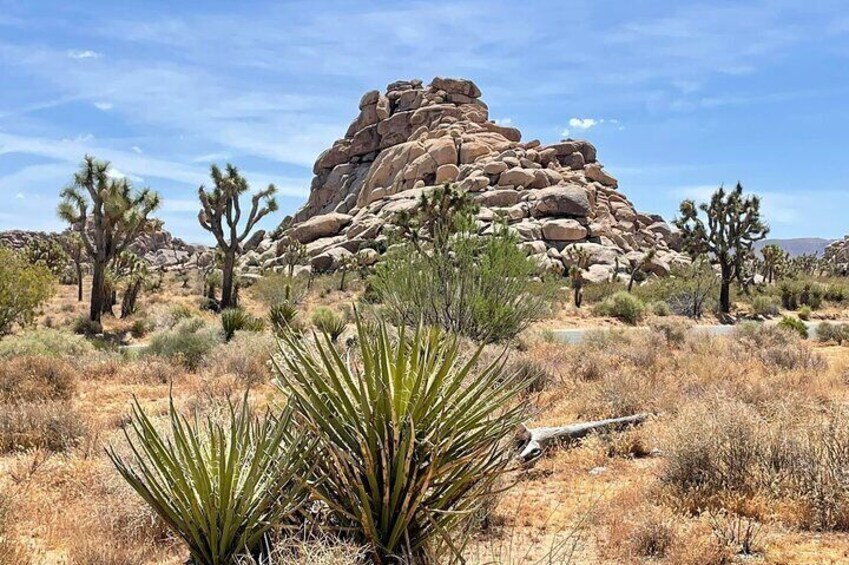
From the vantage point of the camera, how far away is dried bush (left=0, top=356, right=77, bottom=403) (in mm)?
9977

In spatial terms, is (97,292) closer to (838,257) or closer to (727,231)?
(727,231)

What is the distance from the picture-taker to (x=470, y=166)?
72312 mm

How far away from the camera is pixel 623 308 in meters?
34.2

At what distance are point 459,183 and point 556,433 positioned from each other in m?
62.4

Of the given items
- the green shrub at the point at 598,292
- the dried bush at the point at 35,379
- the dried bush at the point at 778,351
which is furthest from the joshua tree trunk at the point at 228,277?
the dried bush at the point at 778,351

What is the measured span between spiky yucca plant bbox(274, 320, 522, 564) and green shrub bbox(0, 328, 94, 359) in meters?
11.1

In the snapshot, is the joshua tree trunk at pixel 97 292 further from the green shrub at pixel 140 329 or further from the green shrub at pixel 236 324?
the green shrub at pixel 236 324

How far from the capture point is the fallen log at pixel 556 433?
22.8 ft

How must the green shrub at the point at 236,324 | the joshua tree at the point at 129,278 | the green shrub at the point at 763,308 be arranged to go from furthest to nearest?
the green shrub at the point at 763,308 → the joshua tree at the point at 129,278 → the green shrub at the point at 236,324

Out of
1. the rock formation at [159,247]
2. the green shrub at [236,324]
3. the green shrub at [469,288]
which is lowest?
the green shrub at [236,324]

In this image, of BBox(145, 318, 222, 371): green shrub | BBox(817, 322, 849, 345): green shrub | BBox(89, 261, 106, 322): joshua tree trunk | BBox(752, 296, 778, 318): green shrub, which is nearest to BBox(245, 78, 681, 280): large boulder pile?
BBox(752, 296, 778, 318): green shrub

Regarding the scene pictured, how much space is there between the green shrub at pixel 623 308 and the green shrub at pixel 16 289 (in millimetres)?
26750

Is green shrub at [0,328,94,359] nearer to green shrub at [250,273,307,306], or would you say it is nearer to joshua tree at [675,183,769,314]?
green shrub at [250,273,307,306]

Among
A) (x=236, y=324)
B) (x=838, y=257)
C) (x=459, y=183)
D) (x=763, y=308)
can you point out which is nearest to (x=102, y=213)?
(x=236, y=324)
